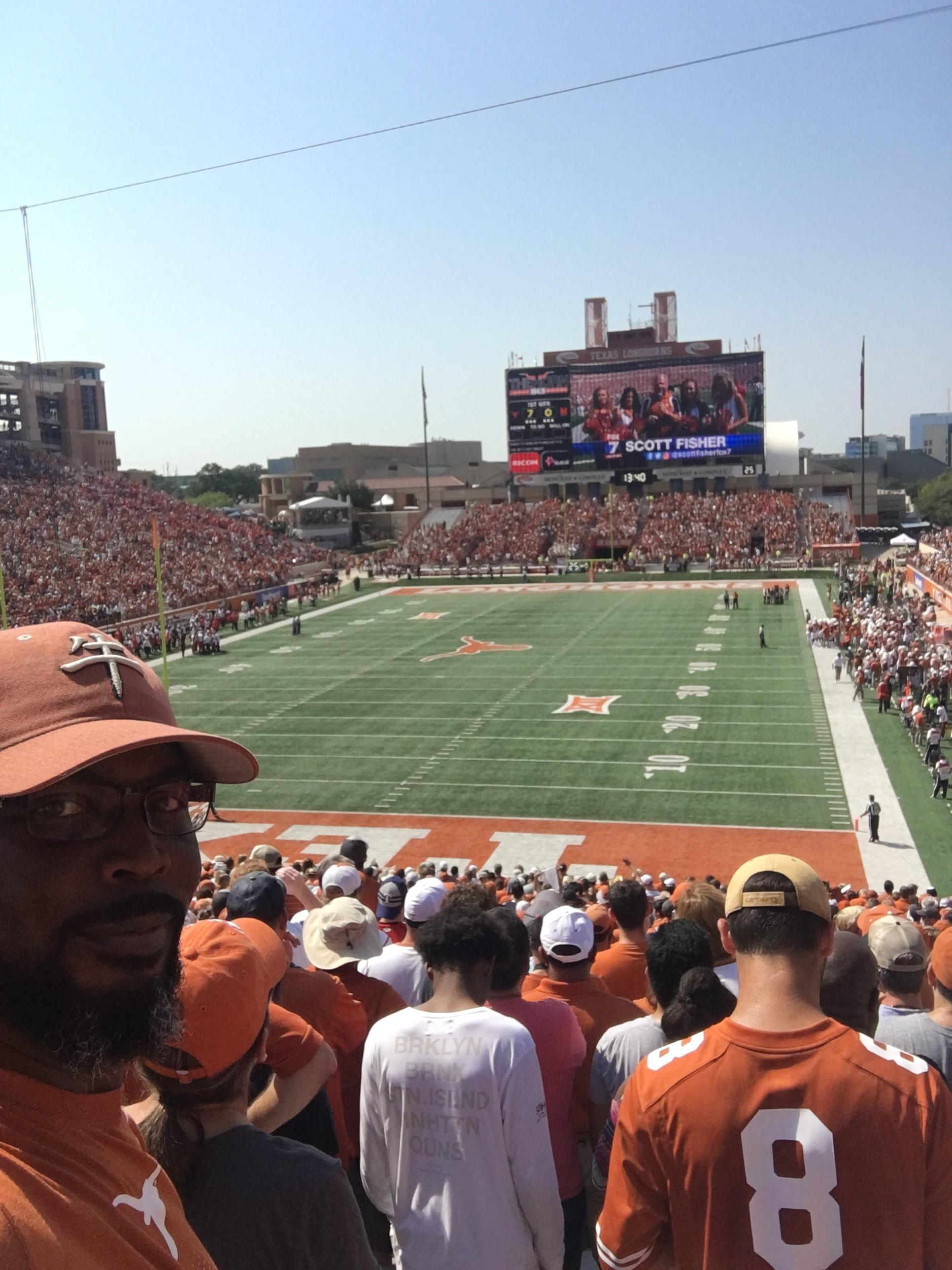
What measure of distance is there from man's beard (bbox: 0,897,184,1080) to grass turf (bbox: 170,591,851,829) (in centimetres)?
1649

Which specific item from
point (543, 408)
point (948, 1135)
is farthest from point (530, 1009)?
point (543, 408)

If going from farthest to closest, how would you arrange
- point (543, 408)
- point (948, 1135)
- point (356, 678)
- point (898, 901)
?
point (543, 408)
point (356, 678)
point (898, 901)
point (948, 1135)

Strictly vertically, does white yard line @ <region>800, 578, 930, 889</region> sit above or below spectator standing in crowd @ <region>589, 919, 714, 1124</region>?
below

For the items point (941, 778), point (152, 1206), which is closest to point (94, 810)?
point (152, 1206)

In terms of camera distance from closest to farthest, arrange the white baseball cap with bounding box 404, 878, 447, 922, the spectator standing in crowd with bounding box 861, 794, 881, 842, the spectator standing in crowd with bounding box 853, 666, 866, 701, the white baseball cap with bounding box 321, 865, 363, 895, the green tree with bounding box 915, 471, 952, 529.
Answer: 1. the white baseball cap with bounding box 404, 878, 447, 922
2. the white baseball cap with bounding box 321, 865, 363, 895
3. the spectator standing in crowd with bounding box 861, 794, 881, 842
4. the spectator standing in crowd with bounding box 853, 666, 866, 701
5. the green tree with bounding box 915, 471, 952, 529

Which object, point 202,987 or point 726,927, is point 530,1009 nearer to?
point 726,927

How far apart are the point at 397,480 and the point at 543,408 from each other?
Answer: 35.7m

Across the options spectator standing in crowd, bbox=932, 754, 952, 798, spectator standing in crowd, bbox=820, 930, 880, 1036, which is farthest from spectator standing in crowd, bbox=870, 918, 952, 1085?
spectator standing in crowd, bbox=932, 754, 952, 798

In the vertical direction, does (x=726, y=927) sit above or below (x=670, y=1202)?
above

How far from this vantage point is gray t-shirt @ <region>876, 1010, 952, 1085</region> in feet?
12.5

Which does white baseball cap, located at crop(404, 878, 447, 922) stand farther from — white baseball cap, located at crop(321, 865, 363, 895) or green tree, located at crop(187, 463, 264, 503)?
green tree, located at crop(187, 463, 264, 503)

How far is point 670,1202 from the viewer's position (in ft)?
8.18

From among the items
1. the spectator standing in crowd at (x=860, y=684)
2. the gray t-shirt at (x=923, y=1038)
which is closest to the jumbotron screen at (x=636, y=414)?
the spectator standing in crowd at (x=860, y=684)

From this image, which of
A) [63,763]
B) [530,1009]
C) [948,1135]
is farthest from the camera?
[530,1009]
